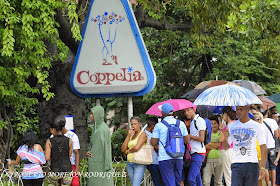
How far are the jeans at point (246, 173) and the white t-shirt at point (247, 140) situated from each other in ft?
0.21

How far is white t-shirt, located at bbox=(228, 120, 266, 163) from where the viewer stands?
350 inches

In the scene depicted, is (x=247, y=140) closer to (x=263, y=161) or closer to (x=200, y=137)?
(x=263, y=161)

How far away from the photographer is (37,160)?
9672 mm

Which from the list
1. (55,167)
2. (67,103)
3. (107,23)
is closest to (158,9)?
(67,103)

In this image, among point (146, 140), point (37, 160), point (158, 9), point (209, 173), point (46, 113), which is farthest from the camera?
point (158, 9)

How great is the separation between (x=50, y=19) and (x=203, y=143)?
13.2 feet

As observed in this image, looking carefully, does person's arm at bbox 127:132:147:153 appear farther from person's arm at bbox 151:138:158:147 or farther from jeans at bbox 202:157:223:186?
jeans at bbox 202:157:223:186

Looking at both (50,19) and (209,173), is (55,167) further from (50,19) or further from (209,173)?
(209,173)

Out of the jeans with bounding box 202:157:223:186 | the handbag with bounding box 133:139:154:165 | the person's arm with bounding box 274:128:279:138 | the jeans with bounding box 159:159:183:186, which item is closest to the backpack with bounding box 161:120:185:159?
the jeans with bounding box 159:159:183:186

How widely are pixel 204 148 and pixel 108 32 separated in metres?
3.01

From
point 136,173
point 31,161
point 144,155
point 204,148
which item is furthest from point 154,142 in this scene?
point 31,161

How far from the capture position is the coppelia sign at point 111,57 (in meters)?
11.8

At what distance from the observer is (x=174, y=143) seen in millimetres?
11398

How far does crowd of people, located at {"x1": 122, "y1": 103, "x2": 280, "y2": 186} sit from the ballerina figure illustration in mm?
1299
